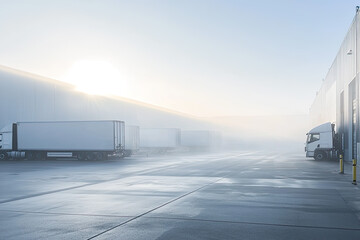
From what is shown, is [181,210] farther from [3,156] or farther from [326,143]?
[3,156]

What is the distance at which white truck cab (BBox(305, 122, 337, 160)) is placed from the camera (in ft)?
114

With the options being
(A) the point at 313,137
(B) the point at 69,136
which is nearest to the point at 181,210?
(B) the point at 69,136

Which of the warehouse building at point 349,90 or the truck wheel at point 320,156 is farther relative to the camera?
the truck wheel at point 320,156

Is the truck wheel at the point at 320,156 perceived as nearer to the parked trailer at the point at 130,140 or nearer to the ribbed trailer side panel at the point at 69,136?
the ribbed trailer side panel at the point at 69,136

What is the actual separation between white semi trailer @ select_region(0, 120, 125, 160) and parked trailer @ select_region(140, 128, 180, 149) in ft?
58.0

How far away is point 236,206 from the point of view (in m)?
11.1

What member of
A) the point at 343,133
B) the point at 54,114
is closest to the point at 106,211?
the point at 343,133

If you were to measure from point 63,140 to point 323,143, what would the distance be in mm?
23772

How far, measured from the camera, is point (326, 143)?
3509 cm


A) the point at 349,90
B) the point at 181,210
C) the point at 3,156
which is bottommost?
the point at 3,156

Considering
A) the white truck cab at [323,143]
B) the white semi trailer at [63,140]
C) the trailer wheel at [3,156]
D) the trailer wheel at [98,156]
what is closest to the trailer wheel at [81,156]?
the white semi trailer at [63,140]

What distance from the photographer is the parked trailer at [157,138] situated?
55500mm

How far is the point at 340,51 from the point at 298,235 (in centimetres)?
3257

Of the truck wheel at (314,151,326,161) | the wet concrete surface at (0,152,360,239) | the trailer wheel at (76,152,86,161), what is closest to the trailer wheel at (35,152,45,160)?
the trailer wheel at (76,152,86,161)
